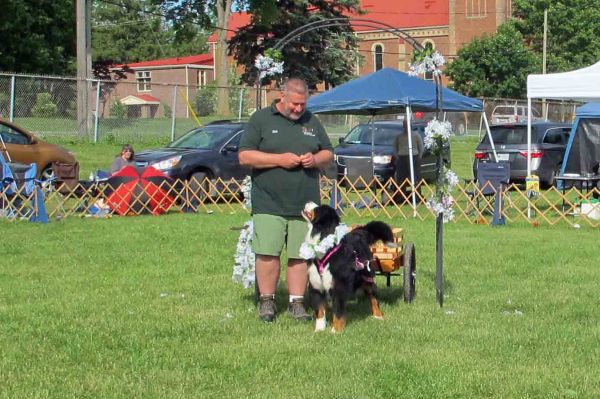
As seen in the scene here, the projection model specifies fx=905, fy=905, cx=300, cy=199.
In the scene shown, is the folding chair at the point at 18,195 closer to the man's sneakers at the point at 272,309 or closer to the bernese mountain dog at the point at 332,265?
the man's sneakers at the point at 272,309

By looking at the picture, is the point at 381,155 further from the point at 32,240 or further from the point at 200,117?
the point at 200,117

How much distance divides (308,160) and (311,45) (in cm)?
3777

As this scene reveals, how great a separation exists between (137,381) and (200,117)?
28405mm

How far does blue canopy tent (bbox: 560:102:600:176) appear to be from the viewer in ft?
58.4

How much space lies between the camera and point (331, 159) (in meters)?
7.02

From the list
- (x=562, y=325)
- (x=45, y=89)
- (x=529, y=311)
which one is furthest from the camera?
(x=45, y=89)

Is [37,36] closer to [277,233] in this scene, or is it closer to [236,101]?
[236,101]

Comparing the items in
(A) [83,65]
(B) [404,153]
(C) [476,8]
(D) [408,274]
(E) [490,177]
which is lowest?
(D) [408,274]

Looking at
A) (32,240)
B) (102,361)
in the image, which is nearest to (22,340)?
(102,361)

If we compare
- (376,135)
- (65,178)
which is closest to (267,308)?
(65,178)

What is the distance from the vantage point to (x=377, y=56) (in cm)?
8244

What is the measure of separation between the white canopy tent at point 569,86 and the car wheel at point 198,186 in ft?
19.4

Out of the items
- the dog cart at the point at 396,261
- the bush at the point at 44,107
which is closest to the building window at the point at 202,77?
the bush at the point at 44,107

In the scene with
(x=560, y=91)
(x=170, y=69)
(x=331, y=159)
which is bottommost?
(x=331, y=159)
